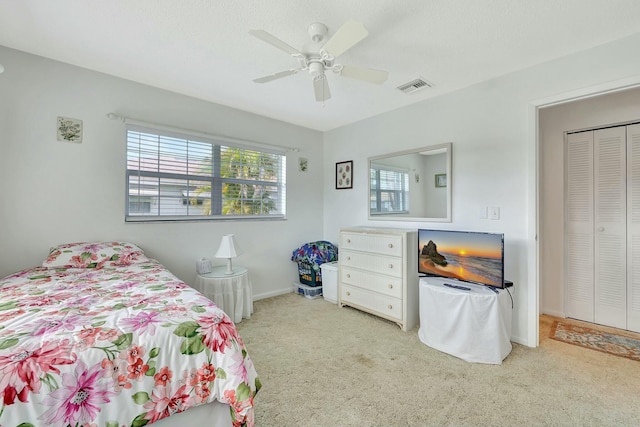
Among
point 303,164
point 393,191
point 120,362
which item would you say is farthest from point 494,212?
point 120,362

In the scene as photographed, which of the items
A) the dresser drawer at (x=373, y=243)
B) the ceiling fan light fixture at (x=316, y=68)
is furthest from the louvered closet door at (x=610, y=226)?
the ceiling fan light fixture at (x=316, y=68)

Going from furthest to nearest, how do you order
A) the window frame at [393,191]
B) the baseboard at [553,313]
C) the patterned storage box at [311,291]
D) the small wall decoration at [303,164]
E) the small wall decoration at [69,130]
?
the small wall decoration at [303,164], the patterned storage box at [311,291], the window frame at [393,191], the baseboard at [553,313], the small wall decoration at [69,130]

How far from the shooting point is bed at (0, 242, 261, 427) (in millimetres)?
922

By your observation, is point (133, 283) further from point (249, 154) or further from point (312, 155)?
point (312, 155)

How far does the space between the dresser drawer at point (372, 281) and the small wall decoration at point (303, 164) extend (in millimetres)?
1606

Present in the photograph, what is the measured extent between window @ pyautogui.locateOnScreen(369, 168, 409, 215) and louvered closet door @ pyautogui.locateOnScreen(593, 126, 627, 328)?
1852mm

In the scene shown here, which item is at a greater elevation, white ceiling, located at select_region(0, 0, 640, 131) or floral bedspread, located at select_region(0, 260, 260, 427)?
white ceiling, located at select_region(0, 0, 640, 131)

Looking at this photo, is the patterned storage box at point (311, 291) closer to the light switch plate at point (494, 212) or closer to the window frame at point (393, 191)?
the window frame at point (393, 191)

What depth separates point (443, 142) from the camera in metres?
2.98

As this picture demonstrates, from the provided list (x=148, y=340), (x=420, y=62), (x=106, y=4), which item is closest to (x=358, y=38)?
(x=420, y=62)

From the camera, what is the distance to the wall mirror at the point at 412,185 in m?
2.97

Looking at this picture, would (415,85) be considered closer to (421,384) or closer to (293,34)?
(293,34)

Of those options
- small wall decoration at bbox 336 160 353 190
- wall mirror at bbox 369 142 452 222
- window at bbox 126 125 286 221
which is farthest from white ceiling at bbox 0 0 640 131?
small wall decoration at bbox 336 160 353 190

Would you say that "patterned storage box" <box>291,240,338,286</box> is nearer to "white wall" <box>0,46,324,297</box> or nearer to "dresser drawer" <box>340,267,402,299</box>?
"dresser drawer" <box>340,267,402,299</box>
